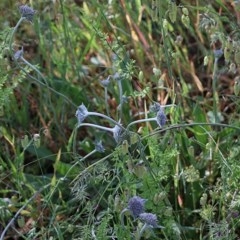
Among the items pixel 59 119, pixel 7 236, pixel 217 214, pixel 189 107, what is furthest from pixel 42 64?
pixel 217 214

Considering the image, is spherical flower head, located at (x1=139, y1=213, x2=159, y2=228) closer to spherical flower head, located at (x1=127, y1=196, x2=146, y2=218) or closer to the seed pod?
spherical flower head, located at (x1=127, y1=196, x2=146, y2=218)

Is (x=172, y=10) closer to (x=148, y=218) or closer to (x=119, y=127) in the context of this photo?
(x=119, y=127)

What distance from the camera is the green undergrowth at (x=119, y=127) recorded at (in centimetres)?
137

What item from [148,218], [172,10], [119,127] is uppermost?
[172,10]

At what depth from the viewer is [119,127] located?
1.28 metres

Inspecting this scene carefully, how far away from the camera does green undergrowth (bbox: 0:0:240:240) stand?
1371 millimetres

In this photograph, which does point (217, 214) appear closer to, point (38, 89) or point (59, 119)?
point (59, 119)

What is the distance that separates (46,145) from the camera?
194 cm

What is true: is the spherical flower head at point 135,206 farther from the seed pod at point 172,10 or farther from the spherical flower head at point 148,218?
the seed pod at point 172,10

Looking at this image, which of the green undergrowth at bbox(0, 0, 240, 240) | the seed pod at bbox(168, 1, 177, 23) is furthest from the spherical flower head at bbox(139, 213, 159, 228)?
the seed pod at bbox(168, 1, 177, 23)

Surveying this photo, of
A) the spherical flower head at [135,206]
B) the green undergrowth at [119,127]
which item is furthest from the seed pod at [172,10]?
the spherical flower head at [135,206]

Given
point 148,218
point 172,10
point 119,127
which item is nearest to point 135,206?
point 148,218

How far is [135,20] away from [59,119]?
369 mm

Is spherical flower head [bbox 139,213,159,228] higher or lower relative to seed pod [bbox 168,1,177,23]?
lower
